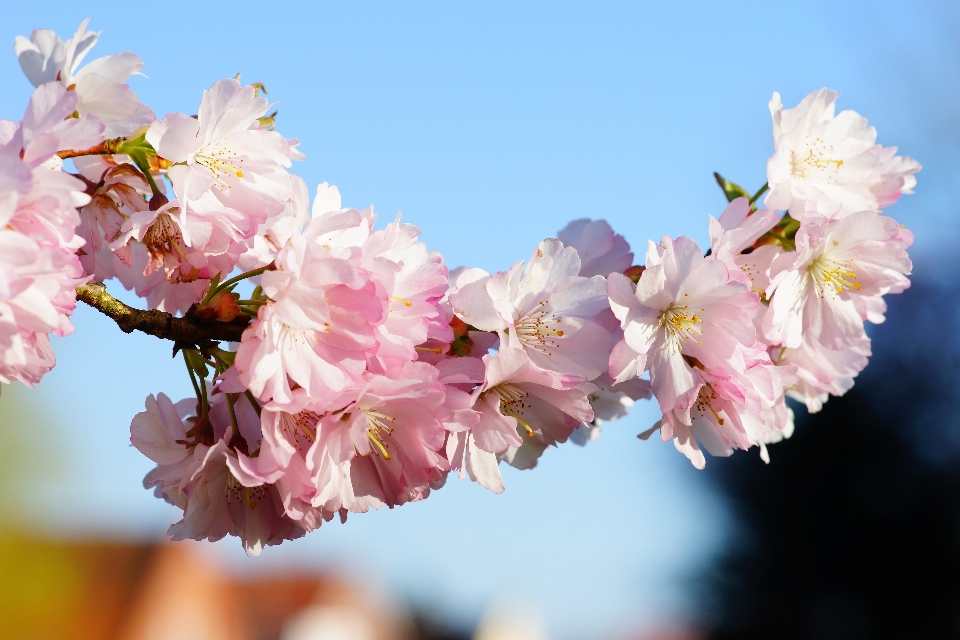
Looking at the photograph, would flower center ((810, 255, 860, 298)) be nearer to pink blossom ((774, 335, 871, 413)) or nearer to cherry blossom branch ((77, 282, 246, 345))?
pink blossom ((774, 335, 871, 413))

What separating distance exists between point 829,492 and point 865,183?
47.5ft

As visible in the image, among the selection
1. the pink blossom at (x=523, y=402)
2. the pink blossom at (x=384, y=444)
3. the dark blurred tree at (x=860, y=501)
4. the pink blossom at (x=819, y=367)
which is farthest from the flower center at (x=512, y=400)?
the dark blurred tree at (x=860, y=501)

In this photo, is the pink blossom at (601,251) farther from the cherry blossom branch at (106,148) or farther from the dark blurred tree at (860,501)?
the dark blurred tree at (860,501)

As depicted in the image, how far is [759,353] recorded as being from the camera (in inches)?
46.4

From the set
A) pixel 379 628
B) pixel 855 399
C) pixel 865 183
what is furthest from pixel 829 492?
pixel 865 183

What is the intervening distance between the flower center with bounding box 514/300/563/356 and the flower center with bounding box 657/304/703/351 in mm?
131

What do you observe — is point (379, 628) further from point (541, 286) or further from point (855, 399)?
point (541, 286)

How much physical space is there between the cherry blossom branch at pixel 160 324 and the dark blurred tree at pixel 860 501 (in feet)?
47.2

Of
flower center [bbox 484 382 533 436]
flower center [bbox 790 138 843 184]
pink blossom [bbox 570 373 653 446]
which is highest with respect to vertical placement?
flower center [bbox 790 138 843 184]

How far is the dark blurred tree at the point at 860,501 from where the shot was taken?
14094 millimetres

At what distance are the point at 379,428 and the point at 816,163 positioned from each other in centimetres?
76

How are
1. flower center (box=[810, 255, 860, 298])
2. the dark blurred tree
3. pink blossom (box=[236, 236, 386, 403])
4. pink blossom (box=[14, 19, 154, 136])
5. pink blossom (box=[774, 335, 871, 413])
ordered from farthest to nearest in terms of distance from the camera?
the dark blurred tree → pink blossom (box=[774, 335, 871, 413]) → flower center (box=[810, 255, 860, 298]) → pink blossom (box=[14, 19, 154, 136]) → pink blossom (box=[236, 236, 386, 403])

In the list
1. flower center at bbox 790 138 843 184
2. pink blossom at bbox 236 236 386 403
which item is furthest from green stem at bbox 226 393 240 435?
flower center at bbox 790 138 843 184

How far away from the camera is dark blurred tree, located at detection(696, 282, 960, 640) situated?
14.1 meters
